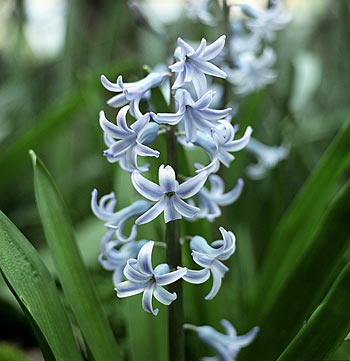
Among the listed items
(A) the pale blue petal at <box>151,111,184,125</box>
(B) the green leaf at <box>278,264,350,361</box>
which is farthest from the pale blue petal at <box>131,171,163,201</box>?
(B) the green leaf at <box>278,264,350,361</box>

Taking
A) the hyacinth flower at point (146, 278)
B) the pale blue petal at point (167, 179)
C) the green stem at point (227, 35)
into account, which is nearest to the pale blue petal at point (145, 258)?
the hyacinth flower at point (146, 278)

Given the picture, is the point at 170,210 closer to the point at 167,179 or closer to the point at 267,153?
the point at 167,179

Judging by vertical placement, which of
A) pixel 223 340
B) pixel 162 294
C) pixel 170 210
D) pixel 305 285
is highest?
pixel 170 210

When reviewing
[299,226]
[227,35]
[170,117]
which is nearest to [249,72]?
[227,35]

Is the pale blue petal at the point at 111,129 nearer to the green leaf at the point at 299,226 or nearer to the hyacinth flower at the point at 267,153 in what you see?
the green leaf at the point at 299,226

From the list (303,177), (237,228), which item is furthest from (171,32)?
(237,228)

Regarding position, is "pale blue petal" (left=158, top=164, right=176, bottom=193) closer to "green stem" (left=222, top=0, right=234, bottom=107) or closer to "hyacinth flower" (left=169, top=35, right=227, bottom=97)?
"hyacinth flower" (left=169, top=35, right=227, bottom=97)
